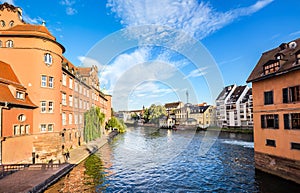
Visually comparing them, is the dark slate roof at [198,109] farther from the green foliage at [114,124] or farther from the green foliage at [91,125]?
the green foliage at [91,125]

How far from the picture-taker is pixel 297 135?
14.8m

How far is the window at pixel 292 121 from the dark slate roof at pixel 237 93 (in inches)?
2146

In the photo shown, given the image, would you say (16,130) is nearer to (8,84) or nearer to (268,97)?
(8,84)

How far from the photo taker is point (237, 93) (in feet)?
227

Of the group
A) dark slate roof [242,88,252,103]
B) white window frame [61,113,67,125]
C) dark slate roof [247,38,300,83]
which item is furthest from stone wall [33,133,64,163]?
dark slate roof [242,88,252,103]

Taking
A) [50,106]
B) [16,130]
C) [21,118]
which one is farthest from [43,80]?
[16,130]

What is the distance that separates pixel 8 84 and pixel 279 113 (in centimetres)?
2526

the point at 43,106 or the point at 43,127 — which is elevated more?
the point at 43,106

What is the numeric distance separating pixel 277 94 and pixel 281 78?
140 centimetres

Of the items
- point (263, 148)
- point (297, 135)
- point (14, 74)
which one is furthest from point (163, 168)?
point (14, 74)

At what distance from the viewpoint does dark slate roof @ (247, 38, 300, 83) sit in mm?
15844

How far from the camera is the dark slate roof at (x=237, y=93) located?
6741 centimetres

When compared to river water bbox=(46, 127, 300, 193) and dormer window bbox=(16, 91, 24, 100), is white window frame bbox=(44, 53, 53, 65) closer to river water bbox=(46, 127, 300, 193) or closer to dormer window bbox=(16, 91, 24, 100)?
dormer window bbox=(16, 91, 24, 100)

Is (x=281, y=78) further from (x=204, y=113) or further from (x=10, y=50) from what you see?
(x=204, y=113)
